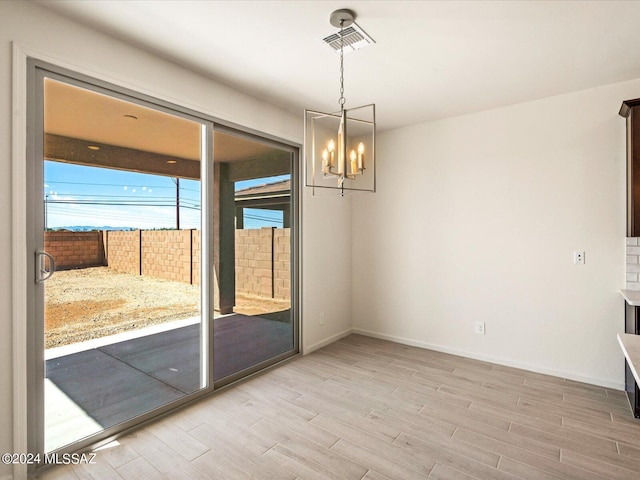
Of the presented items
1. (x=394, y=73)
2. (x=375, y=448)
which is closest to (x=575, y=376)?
(x=375, y=448)

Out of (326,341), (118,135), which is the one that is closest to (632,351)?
(326,341)

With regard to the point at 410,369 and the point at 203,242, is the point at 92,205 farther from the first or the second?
the point at 410,369

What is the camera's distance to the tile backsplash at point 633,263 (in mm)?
2844

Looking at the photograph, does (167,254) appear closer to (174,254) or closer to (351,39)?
(174,254)

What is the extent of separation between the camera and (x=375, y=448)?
218cm

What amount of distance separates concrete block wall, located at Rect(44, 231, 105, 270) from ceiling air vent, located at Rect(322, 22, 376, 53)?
204 centimetres

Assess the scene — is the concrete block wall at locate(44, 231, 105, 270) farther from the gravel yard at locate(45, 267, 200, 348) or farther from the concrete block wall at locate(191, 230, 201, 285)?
the concrete block wall at locate(191, 230, 201, 285)

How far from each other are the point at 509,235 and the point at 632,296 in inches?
42.9

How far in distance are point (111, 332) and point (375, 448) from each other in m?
1.93

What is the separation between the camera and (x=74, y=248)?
7.07 feet

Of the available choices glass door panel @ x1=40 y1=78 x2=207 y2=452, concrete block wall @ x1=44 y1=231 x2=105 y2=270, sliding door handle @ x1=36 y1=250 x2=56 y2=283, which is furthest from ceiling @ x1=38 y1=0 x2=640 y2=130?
sliding door handle @ x1=36 y1=250 x2=56 y2=283

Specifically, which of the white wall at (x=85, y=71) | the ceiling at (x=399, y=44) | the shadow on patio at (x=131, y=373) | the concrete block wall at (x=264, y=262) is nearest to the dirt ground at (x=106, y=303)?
the shadow on patio at (x=131, y=373)

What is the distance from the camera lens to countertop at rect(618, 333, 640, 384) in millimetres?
1351

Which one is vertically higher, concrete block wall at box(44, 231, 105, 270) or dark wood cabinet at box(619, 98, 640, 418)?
dark wood cabinet at box(619, 98, 640, 418)
